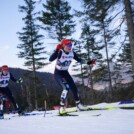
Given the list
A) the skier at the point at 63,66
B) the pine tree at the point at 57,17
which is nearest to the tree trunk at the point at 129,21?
the skier at the point at 63,66

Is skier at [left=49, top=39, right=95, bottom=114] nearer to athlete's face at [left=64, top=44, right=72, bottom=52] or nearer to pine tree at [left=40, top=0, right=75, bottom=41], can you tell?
athlete's face at [left=64, top=44, right=72, bottom=52]

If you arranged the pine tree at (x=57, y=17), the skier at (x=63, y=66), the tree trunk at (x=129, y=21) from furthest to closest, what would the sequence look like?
the pine tree at (x=57, y=17) < the tree trunk at (x=129, y=21) < the skier at (x=63, y=66)

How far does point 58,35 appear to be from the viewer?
27.8 metres

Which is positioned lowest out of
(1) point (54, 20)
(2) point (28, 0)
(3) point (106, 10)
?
(3) point (106, 10)

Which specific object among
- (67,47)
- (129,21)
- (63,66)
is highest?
(129,21)

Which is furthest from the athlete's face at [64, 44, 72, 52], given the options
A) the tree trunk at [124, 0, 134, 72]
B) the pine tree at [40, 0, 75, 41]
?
the pine tree at [40, 0, 75, 41]

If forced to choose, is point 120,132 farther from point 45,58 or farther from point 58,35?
point 45,58

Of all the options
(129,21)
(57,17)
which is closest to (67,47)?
(129,21)

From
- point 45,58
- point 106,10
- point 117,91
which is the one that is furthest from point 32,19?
point 106,10

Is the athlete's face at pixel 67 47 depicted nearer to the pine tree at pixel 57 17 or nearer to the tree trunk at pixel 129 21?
the tree trunk at pixel 129 21

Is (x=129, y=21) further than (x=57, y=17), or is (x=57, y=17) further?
(x=57, y=17)

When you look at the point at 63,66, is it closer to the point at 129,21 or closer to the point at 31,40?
the point at 129,21

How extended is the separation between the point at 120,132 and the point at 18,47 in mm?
31826

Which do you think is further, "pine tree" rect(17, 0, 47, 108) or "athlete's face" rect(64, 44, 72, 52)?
"pine tree" rect(17, 0, 47, 108)
